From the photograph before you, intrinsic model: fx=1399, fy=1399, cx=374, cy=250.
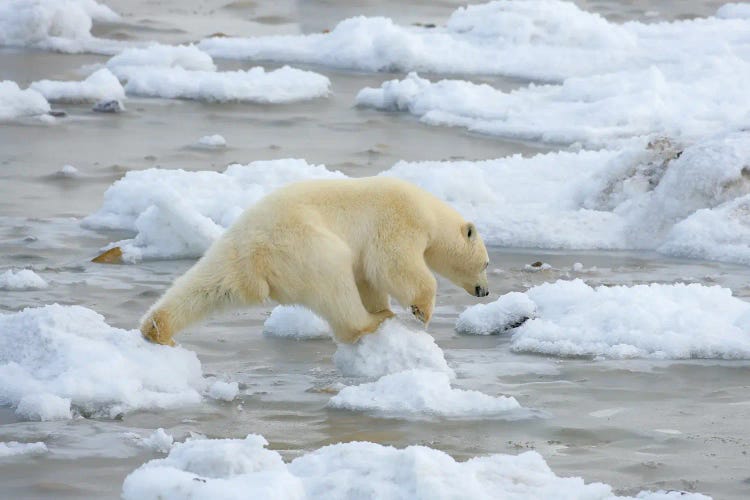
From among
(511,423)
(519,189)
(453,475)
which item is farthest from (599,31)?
(453,475)

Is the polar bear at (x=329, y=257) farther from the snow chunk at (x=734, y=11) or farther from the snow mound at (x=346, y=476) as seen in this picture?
the snow chunk at (x=734, y=11)

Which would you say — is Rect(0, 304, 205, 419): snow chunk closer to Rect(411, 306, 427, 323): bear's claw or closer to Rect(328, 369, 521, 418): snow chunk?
Rect(328, 369, 521, 418): snow chunk

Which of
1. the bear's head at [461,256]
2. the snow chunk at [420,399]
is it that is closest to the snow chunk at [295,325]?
the bear's head at [461,256]

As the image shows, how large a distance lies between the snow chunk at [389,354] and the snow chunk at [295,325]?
810 millimetres

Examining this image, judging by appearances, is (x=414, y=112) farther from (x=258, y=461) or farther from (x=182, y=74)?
(x=258, y=461)

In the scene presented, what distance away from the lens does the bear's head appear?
750 cm

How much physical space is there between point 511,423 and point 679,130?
29.2 ft

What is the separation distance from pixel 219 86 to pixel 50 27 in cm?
413

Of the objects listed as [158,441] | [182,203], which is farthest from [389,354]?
[182,203]

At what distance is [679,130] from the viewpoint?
47.8 ft

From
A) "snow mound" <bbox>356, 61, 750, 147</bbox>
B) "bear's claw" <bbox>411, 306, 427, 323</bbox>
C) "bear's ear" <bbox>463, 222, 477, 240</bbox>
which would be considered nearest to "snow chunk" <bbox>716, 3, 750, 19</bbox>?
"snow mound" <bbox>356, 61, 750, 147</bbox>

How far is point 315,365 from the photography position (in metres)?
7.32

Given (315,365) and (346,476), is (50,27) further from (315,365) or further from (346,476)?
(346,476)

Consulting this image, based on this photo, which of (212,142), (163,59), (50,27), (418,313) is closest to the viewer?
(418,313)
